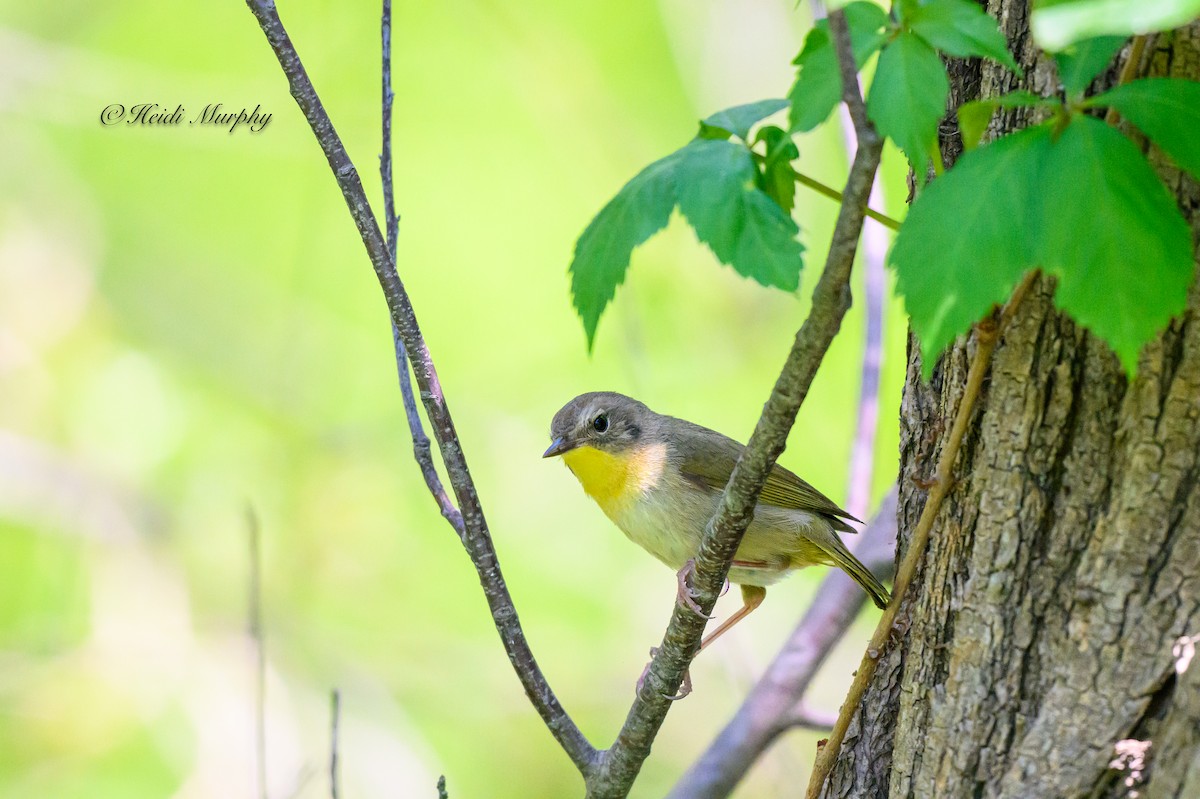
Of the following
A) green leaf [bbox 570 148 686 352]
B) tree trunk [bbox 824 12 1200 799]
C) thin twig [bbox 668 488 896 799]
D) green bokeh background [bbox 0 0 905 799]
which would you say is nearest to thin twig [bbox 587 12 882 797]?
green leaf [bbox 570 148 686 352]

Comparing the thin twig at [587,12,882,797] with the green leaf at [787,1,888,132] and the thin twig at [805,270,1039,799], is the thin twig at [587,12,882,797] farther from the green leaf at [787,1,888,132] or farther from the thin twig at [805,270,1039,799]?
the thin twig at [805,270,1039,799]

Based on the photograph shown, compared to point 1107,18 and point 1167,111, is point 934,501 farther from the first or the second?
point 1107,18

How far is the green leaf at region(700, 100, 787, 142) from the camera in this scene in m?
2.10

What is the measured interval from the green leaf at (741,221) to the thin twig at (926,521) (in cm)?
46

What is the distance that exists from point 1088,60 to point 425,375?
1.52 m

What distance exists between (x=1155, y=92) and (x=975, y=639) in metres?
1.09

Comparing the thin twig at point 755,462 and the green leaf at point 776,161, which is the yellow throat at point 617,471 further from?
the green leaf at point 776,161

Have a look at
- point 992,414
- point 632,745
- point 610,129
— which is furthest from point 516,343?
point 992,414

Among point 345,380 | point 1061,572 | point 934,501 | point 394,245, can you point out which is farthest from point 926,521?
point 345,380

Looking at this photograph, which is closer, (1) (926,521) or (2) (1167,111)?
(2) (1167,111)

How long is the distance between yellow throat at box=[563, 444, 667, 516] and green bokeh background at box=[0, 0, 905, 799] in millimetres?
1475

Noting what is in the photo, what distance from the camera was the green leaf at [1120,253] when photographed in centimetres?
159
